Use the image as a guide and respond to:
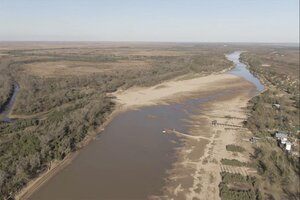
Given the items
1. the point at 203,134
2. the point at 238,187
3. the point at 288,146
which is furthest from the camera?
the point at 203,134

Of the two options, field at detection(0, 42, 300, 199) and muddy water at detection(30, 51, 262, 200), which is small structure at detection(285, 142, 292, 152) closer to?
field at detection(0, 42, 300, 199)

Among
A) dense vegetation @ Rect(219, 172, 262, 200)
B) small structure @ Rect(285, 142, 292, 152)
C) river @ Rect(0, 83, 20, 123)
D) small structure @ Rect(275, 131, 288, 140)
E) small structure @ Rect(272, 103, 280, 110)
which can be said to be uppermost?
river @ Rect(0, 83, 20, 123)

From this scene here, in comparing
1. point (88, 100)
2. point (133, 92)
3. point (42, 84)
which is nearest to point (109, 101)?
point (88, 100)

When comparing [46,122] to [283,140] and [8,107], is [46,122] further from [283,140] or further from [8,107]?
[283,140]

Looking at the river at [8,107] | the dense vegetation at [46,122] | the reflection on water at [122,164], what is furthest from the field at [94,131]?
the reflection on water at [122,164]

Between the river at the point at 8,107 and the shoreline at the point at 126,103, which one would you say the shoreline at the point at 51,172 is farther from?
the river at the point at 8,107

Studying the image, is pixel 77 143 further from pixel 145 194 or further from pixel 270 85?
pixel 270 85

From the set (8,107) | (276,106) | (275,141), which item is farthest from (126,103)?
(275,141)

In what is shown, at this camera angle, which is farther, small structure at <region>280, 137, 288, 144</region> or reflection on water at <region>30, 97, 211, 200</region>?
small structure at <region>280, 137, 288, 144</region>

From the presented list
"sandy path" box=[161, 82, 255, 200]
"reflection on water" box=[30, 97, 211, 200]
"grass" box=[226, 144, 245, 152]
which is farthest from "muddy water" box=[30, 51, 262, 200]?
"grass" box=[226, 144, 245, 152]
